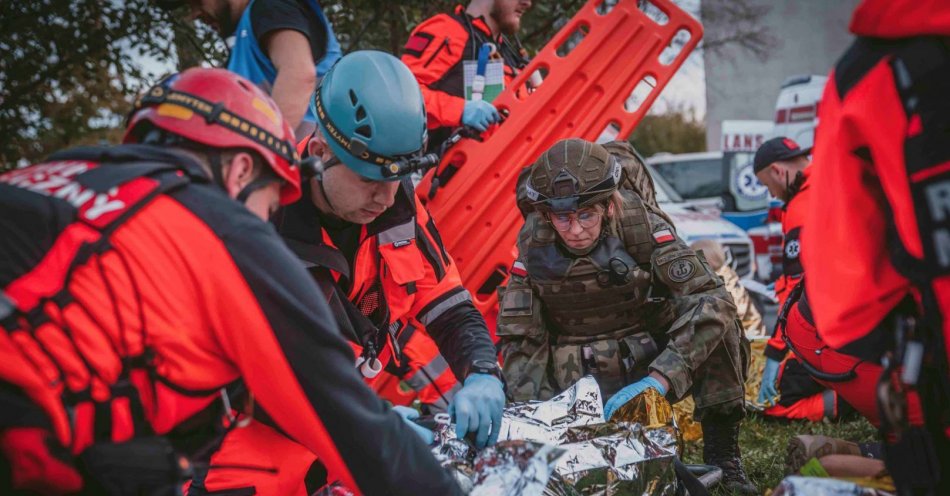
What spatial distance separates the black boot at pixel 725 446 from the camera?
3662 millimetres

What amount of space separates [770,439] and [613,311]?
61.0 inches

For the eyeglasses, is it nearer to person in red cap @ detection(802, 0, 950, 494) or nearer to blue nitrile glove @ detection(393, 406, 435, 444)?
blue nitrile glove @ detection(393, 406, 435, 444)

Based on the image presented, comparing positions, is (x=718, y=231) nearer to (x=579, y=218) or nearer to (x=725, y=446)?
(x=725, y=446)

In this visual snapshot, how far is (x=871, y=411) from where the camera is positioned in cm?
259

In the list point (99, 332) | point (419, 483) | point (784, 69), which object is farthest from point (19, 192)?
point (784, 69)

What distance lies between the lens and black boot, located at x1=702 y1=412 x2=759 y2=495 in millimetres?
3662

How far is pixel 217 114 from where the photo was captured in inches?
69.6

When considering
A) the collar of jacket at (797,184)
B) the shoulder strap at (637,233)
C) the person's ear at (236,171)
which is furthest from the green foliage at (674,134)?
the person's ear at (236,171)

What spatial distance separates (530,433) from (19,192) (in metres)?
1.76

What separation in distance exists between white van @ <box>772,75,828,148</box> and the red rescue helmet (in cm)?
1032

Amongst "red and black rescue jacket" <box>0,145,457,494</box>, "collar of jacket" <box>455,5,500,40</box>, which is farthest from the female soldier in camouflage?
"red and black rescue jacket" <box>0,145,457,494</box>

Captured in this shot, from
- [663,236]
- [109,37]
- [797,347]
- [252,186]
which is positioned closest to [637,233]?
[663,236]

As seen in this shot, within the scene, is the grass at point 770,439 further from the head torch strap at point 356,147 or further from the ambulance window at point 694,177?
the ambulance window at point 694,177

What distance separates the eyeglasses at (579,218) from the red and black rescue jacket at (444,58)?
4.34 ft
